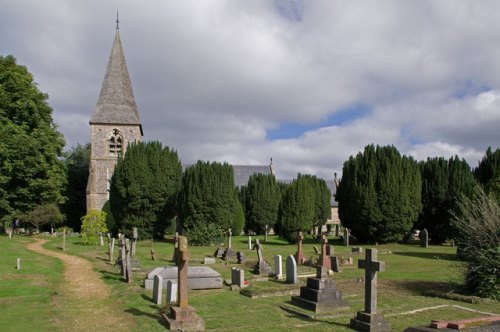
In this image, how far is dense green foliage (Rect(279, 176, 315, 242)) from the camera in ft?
103

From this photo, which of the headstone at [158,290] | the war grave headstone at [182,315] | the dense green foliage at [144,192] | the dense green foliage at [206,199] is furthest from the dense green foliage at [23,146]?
the war grave headstone at [182,315]

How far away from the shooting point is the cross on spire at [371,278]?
27.2 feet

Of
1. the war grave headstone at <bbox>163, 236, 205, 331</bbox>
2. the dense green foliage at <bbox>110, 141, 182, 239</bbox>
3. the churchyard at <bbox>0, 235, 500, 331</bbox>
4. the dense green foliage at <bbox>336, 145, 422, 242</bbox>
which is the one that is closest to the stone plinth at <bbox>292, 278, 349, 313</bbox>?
the churchyard at <bbox>0, 235, 500, 331</bbox>

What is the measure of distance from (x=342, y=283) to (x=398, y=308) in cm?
358

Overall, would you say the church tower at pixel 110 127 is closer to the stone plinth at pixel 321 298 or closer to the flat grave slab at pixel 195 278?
the flat grave slab at pixel 195 278

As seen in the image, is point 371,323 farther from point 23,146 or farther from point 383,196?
point 23,146

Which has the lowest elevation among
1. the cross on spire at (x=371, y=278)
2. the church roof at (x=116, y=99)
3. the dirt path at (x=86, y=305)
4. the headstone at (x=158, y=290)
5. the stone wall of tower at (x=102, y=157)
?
the dirt path at (x=86, y=305)

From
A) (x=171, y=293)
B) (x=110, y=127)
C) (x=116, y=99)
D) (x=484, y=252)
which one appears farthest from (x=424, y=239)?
(x=116, y=99)

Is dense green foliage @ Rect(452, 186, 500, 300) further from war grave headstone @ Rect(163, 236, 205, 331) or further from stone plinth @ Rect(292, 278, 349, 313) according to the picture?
war grave headstone @ Rect(163, 236, 205, 331)

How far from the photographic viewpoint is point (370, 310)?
324 inches

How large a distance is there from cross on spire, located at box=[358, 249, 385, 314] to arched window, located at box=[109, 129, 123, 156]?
3941 centimetres

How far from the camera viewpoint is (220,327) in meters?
8.37

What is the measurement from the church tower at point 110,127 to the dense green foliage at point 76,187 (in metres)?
3.93

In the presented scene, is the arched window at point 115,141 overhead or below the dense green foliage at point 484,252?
overhead
